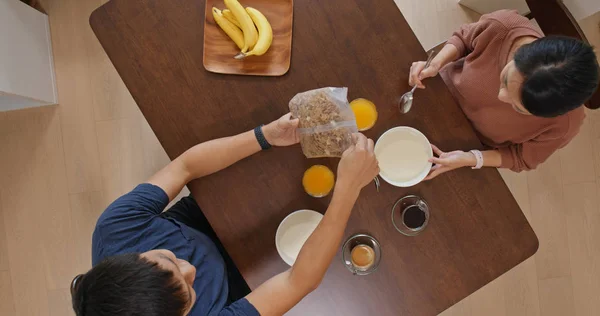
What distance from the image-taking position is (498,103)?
1.30 metres

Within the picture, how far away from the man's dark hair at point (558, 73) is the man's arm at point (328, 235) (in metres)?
0.44

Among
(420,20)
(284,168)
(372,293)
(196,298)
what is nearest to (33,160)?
(196,298)

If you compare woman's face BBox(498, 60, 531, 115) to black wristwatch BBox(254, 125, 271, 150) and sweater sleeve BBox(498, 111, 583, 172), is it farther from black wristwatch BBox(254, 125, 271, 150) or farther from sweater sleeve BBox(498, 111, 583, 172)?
black wristwatch BBox(254, 125, 271, 150)

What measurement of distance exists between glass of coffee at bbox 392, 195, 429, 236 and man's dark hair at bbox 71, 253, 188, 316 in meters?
0.65

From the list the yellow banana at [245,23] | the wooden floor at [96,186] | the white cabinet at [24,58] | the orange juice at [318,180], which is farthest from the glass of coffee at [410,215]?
the white cabinet at [24,58]

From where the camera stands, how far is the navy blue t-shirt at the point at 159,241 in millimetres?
1169

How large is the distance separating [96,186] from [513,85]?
1885 mm

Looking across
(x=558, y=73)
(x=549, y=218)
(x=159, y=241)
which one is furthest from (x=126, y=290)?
(x=549, y=218)

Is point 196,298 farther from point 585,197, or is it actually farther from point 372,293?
point 585,197

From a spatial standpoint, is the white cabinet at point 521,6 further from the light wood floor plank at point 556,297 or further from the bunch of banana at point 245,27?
the light wood floor plank at point 556,297

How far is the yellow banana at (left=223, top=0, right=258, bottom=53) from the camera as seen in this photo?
124cm

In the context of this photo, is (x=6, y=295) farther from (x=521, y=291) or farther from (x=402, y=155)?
(x=521, y=291)

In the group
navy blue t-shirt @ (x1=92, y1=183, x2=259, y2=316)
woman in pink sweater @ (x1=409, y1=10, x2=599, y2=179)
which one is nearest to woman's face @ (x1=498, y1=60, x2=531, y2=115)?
woman in pink sweater @ (x1=409, y1=10, x2=599, y2=179)

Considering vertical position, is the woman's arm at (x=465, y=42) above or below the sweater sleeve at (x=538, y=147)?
above
